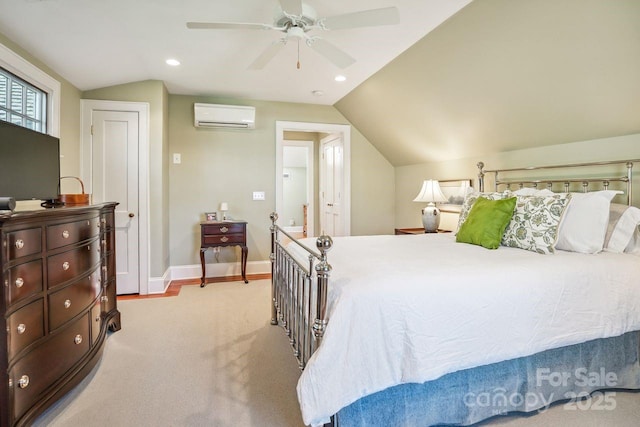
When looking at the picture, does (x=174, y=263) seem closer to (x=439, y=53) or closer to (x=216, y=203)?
(x=216, y=203)

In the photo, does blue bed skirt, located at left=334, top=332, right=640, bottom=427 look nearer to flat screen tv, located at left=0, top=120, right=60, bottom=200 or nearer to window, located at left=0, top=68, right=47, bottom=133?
flat screen tv, located at left=0, top=120, right=60, bottom=200

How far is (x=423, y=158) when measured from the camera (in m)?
Result: 4.52

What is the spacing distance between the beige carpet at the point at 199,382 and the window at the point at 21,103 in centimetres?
186

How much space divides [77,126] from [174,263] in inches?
76.4

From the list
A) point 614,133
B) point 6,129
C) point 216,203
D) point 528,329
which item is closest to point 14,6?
point 6,129

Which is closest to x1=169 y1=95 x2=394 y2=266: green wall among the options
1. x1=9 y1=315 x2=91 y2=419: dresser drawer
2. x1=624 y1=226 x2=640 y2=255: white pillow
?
x1=9 y1=315 x2=91 y2=419: dresser drawer

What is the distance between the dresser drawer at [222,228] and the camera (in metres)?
4.12

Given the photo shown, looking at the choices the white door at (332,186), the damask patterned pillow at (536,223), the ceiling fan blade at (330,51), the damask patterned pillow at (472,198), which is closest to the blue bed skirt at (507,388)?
the damask patterned pillow at (536,223)

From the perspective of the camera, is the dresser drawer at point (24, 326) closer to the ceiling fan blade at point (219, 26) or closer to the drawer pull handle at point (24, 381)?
the drawer pull handle at point (24, 381)

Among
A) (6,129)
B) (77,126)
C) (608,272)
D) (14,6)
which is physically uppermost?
(14,6)

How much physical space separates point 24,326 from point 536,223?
2984 mm

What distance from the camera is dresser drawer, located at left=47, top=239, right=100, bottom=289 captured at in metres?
1.77

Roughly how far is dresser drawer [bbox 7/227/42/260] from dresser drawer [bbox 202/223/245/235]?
2.45 m

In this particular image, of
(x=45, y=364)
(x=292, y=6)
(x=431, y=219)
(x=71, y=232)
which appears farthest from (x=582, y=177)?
(x=45, y=364)
